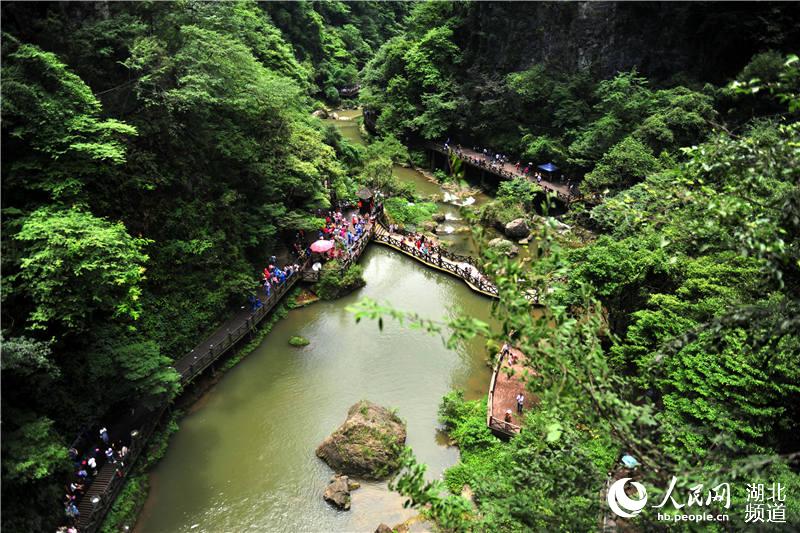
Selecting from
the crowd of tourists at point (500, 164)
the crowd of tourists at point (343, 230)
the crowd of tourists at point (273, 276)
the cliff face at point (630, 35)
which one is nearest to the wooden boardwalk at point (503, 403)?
the crowd of tourists at point (273, 276)

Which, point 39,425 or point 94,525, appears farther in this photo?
point 94,525

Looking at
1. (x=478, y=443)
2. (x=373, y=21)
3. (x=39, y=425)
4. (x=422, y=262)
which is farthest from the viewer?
(x=373, y=21)

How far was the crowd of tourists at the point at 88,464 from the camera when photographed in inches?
487

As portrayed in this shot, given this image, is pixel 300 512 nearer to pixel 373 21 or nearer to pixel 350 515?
pixel 350 515

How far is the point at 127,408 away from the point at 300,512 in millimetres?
6892

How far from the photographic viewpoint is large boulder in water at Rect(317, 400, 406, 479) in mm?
14852

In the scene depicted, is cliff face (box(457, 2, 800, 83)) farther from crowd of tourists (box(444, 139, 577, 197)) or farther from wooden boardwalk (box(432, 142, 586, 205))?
wooden boardwalk (box(432, 142, 586, 205))

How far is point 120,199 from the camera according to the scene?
54.9 ft

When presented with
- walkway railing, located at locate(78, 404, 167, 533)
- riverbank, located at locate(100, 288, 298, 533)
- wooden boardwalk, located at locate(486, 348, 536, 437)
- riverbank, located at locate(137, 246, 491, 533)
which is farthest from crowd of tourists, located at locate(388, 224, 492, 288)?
walkway railing, located at locate(78, 404, 167, 533)

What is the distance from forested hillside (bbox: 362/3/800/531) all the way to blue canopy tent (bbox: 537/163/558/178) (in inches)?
35.1

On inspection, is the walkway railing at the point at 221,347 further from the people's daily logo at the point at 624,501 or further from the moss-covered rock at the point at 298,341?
the people's daily logo at the point at 624,501

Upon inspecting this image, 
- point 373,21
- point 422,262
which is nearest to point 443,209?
point 422,262

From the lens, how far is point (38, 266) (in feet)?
39.7

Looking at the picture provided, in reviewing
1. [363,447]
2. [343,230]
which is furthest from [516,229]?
[363,447]
